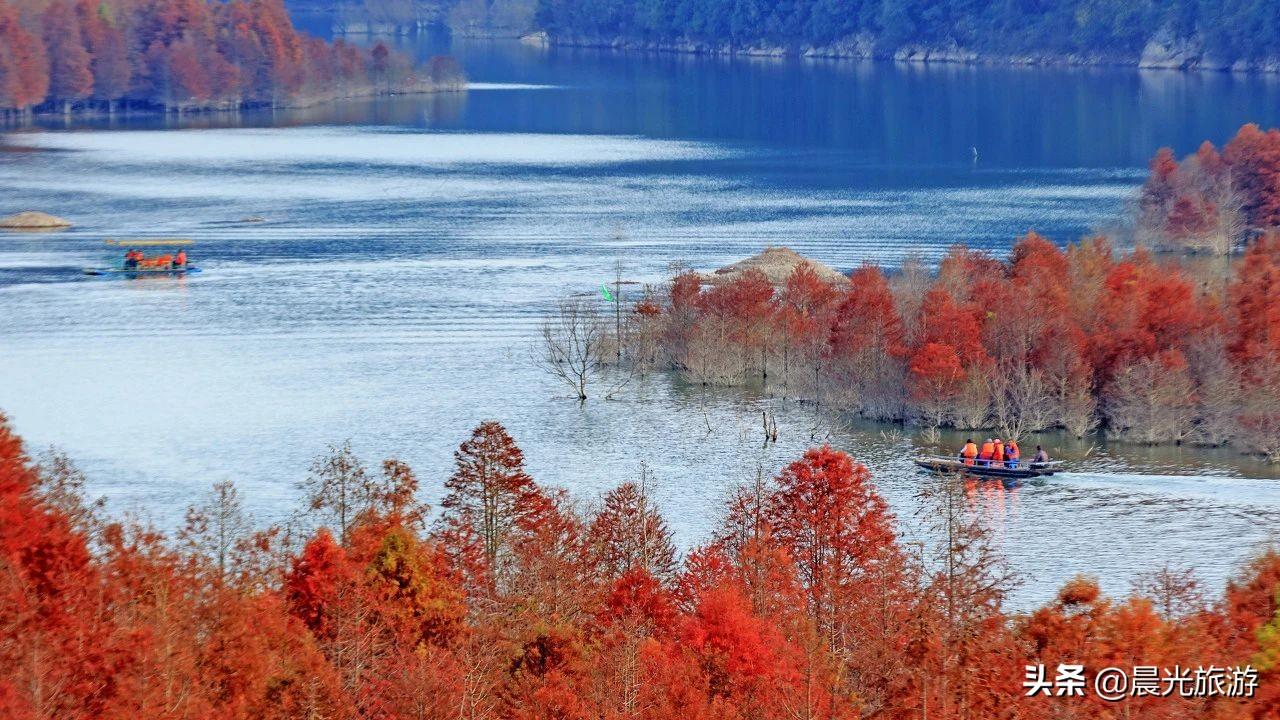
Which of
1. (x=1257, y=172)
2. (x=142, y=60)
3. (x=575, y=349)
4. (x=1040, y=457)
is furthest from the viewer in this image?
(x=142, y=60)

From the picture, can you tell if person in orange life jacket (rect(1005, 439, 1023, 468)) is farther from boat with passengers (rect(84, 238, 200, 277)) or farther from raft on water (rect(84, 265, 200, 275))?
boat with passengers (rect(84, 238, 200, 277))

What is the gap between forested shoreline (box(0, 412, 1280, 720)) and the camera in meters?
27.0

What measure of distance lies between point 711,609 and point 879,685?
307 centimetres

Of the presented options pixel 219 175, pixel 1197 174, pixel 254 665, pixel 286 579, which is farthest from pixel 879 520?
pixel 219 175

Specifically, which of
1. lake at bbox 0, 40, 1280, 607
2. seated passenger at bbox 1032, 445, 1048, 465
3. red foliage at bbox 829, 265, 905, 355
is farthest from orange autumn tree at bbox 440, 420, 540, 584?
red foliage at bbox 829, 265, 905, 355

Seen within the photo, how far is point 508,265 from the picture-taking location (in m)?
92.3

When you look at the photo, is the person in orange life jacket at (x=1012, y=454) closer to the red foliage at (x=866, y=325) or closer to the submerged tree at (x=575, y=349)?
the red foliage at (x=866, y=325)

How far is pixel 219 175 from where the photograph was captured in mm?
133875

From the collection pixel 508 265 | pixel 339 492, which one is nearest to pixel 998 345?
pixel 339 492

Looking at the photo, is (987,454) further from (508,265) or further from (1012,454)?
(508,265)

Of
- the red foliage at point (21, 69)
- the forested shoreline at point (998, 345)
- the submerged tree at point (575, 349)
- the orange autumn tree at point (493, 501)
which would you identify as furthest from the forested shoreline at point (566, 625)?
the red foliage at point (21, 69)

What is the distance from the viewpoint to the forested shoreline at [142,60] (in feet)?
588

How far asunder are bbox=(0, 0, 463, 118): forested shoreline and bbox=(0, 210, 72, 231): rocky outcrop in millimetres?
72117

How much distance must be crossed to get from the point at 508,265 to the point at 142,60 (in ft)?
364
